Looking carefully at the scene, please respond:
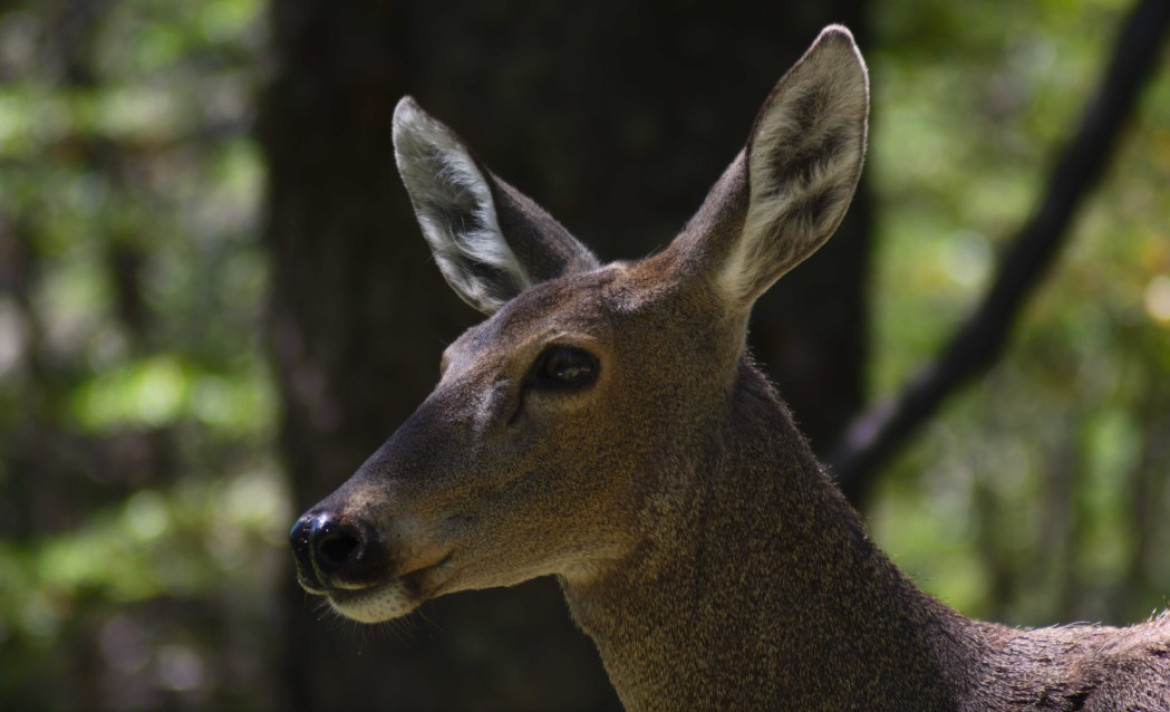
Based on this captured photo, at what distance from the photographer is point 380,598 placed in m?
2.97

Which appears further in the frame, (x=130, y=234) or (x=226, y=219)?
(x=226, y=219)

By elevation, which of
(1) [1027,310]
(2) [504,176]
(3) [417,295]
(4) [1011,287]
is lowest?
(1) [1027,310]

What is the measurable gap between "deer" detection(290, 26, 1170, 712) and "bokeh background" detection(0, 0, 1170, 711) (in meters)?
1.10

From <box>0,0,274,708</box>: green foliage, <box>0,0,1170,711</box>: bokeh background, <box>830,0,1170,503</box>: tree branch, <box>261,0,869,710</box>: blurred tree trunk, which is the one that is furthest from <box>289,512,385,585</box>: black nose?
<box>0,0,274,708</box>: green foliage

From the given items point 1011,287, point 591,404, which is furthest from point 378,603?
point 1011,287

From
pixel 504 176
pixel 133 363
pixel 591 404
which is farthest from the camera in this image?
pixel 133 363

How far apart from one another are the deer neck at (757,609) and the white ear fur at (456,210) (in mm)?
947

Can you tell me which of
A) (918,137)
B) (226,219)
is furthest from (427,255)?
(226,219)

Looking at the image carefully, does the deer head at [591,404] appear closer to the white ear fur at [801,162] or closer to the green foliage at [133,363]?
the white ear fur at [801,162]

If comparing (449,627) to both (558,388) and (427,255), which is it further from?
(558,388)

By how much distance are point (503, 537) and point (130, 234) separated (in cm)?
729

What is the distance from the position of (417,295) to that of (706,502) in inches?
136

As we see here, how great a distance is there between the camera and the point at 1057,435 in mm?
Result: 10203

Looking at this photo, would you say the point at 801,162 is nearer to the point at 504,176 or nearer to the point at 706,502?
the point at 706,502
